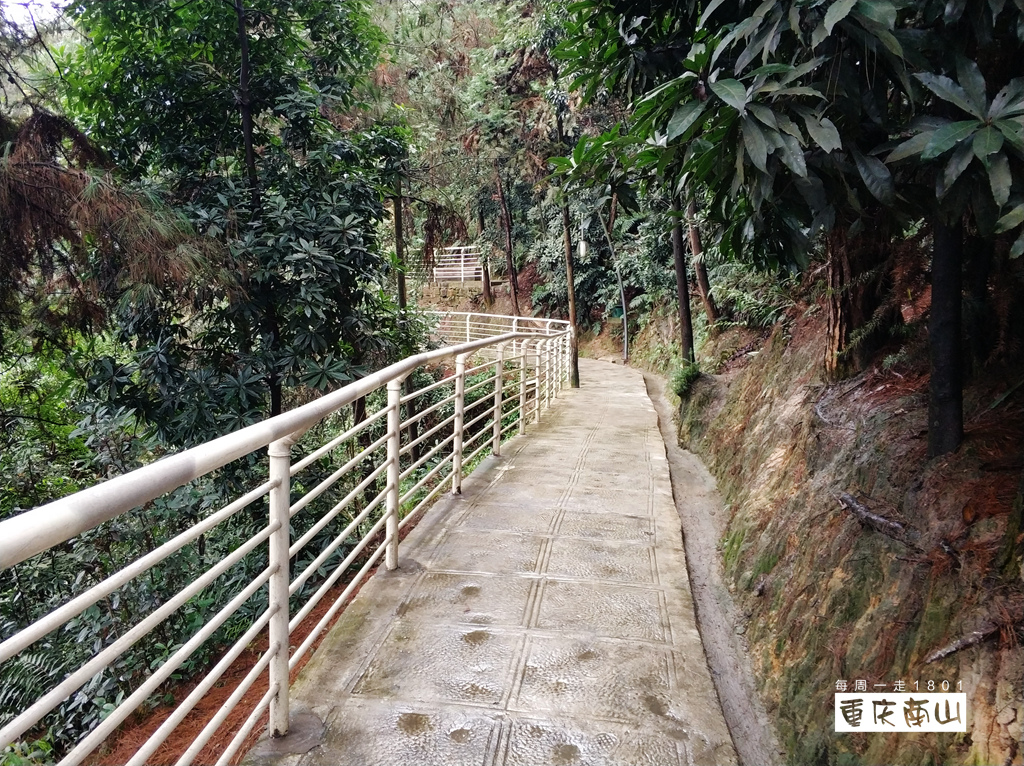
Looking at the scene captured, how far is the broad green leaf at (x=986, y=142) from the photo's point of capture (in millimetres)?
1669

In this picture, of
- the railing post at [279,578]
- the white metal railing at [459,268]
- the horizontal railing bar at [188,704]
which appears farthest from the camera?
the white metal railing at [459,268]

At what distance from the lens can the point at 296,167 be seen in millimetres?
5828

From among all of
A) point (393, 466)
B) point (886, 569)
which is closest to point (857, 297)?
point (886, 569)

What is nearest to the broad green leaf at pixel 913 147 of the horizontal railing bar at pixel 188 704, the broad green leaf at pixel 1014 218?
the broad green leaf at pixel 1014 218

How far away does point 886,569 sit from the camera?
2.56 m

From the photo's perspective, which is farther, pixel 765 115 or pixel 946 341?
pixel 946 341

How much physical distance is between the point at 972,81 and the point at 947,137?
11.1 inches

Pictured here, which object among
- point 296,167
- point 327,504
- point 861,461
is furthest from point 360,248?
point 861,461

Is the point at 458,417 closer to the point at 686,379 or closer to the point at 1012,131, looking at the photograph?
the point at 1012,131

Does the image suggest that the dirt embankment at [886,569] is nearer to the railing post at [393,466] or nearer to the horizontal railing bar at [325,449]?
the railing post at [393,466]

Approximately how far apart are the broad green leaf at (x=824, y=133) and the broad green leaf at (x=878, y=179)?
26 cm

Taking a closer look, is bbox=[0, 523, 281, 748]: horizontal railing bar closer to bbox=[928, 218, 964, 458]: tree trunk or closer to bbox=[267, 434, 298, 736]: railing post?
bbox=[267, 434, 298, 736]: railing post

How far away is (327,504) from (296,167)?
3067 millimetres

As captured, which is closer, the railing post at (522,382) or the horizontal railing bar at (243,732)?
the horizontal railing bar at (243,732)
